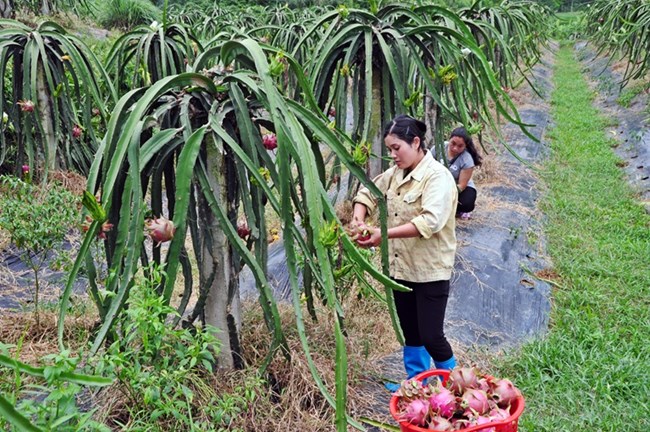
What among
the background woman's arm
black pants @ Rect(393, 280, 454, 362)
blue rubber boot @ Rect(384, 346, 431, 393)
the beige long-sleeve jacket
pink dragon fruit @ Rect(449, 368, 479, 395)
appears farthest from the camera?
the background woman's arm

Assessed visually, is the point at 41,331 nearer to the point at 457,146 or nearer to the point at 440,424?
the point at 440,424

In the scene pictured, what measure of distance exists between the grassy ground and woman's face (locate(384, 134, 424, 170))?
3.54 ft

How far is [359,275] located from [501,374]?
1.24m

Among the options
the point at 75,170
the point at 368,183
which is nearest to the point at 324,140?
the point at 368,183

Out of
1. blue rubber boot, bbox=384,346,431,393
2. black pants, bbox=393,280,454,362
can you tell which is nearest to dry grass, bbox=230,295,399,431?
blue rubber boot, bbox=384,346,431,393

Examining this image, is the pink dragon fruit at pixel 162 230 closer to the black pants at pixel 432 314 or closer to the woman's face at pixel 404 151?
the woman's face at pixel 404 151

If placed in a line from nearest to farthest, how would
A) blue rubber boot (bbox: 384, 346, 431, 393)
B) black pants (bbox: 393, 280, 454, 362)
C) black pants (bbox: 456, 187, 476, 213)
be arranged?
black pants (bbox: 393, 280, 454, 362), blue rubber boot (bbox: 384, 346, 431, 393), black pants (bbox: 456, 187, 476, 213)

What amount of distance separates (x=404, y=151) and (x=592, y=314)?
5.53 ft

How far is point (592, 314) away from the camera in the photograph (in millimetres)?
3295

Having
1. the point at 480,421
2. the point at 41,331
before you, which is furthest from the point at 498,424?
the point at 41,331

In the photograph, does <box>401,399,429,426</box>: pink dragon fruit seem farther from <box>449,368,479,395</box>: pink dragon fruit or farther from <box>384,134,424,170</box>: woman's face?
<box>384,134,424,170</box>: woman's face

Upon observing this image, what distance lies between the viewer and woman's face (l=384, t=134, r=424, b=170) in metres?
2.31

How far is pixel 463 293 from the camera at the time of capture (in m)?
3.43

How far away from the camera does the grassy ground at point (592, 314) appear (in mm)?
2479
